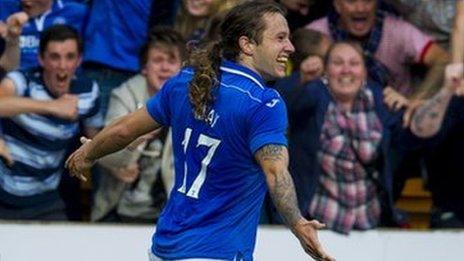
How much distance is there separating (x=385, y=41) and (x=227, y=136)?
3.62m

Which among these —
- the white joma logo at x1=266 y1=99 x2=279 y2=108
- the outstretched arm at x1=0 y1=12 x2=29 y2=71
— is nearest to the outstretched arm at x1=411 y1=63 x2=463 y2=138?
the outstretched arm at x1=0 y1=12 x2=29 y2=71

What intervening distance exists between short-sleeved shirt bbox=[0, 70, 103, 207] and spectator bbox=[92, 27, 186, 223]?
16 cm

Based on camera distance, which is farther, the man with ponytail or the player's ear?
the player's ear

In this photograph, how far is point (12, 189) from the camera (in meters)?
9.55

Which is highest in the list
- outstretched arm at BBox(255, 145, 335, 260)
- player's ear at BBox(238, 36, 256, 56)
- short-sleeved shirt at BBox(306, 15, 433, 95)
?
player's ear at BBox(238, 36, 256, 56)

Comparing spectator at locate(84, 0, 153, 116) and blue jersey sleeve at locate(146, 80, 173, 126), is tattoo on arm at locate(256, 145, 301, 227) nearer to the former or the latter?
blue jersey sleeve at locate(146, 80, 173, 126)

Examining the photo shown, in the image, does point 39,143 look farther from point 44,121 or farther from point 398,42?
point 398,42

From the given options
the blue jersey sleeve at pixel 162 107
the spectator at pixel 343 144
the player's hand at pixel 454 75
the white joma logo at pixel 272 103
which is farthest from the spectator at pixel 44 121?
the white joma logo at pixel 272 103

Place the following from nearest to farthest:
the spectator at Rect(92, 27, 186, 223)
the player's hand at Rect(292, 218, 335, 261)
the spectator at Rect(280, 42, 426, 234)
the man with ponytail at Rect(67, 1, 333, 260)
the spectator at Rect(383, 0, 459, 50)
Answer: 1. the player's hand at Rect(292, 218, 335, 261)
2. the man with ponytail at Rect(67, 1, 333, 260)
3. the spectator at Rect(92, 27, 186, 223)
4. the spectator at Rect(280, 42, 426, 234)
5. the spectator at Rect(383, 0, 459, 50)

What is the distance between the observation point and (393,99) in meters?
9.80

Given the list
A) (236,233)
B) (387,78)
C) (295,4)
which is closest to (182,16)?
(295,4)

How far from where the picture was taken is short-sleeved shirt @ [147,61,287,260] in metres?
6.29

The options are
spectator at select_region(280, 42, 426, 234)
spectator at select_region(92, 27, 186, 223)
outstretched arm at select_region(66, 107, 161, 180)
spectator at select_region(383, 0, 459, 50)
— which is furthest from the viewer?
spectator at select_region(383, 0, 459, 50)

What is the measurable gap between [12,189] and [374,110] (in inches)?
85.2
